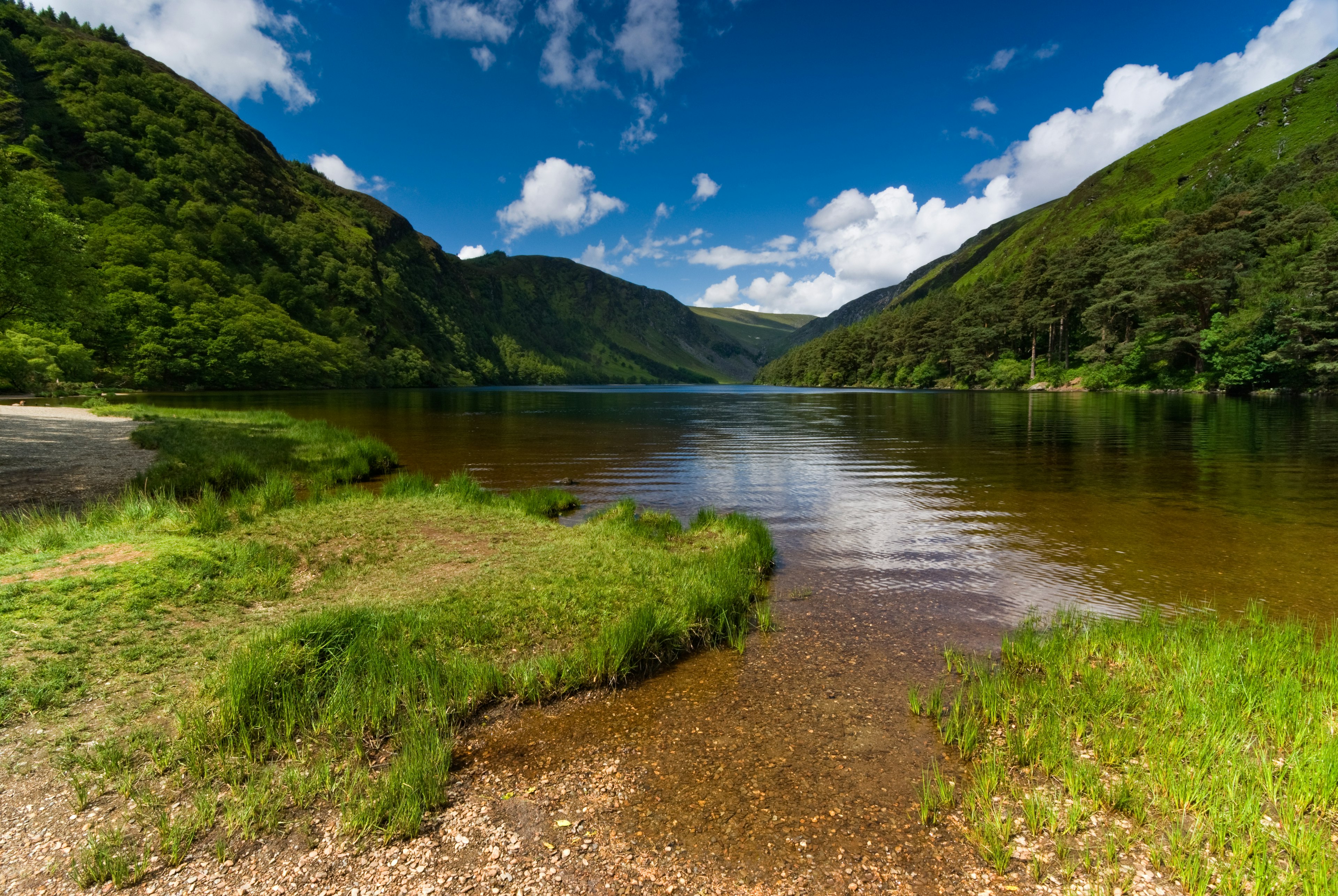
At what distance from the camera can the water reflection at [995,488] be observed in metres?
11.7

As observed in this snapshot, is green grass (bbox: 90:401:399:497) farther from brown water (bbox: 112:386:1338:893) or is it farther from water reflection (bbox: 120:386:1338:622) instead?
brown water (bbox: 112:386:1338:893)

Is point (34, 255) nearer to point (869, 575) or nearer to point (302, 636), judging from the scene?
point (302, 636)

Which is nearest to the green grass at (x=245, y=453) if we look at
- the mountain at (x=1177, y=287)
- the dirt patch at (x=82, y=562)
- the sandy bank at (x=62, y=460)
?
the sandy bank at (x=62, y=460)

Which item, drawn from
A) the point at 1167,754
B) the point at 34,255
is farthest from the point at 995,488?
the point at 34,255

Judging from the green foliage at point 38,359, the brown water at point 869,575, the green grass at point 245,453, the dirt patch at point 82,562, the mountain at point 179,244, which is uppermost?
the mountain at point 179,244

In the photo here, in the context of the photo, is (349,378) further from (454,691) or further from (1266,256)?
(1266,256)

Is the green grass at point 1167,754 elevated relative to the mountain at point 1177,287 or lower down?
lower down

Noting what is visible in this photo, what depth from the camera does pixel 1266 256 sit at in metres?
75.9

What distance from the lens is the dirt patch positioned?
26.2 ft

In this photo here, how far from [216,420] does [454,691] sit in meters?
37.2

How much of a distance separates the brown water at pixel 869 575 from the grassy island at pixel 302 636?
0.79 meters

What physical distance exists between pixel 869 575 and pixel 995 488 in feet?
41.7

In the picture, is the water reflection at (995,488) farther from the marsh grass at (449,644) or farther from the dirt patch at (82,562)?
the dirt patch at (82,562)

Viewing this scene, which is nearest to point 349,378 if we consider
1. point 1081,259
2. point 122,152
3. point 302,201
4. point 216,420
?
point 122,152
